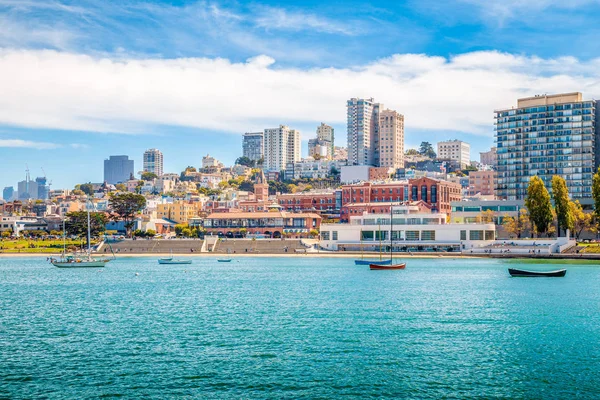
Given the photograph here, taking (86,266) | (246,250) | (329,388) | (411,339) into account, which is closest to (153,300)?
(411,339)

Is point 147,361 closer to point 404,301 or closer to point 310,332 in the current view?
point 310,332

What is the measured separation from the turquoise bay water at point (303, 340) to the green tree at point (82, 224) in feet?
300

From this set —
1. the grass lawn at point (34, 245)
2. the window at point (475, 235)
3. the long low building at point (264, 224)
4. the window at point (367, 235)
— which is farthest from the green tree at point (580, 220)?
the grass lawn at point (34, 245)

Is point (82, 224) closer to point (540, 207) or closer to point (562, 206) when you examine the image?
point (540, 207)

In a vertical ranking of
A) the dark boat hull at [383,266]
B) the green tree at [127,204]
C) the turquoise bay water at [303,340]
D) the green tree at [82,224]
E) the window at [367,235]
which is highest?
the green tree at [127,204]

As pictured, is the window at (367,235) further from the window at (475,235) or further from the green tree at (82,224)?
the green tree at (82,224)

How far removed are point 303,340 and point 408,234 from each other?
119 meters

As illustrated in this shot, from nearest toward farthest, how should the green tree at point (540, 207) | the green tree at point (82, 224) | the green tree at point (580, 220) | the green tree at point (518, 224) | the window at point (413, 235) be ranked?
1. the green tree at point (540, 207)
2. the green tree at point (580, 220)
3. the green tree at point (518, 224)
4. the window at point (413, 235)
5. the green tree at point (82, 224)

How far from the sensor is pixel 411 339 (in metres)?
46.6

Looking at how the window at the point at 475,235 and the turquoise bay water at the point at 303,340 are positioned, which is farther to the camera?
the window at the point at 475,235

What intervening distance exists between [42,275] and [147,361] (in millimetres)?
72805

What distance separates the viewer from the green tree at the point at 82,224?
17362 cm

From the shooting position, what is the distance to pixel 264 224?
196875mm

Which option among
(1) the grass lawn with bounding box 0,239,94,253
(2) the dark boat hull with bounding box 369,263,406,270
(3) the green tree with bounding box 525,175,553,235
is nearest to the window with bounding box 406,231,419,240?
(3) the green tree with bounding box 525,175,553,235
